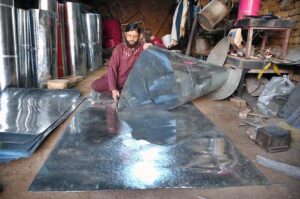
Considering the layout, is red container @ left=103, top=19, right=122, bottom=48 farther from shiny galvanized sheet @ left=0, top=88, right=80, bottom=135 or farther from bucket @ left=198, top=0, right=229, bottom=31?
shiny galvanized sheet @ left=0, top=88, right=80, bottom=135

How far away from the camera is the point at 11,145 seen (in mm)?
1697

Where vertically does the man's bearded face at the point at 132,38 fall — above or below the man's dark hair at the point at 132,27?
below

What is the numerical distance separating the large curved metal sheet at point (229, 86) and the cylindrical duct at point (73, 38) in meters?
2.34

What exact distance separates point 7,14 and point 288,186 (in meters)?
3.08

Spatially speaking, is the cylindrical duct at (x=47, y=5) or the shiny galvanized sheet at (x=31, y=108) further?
the cylindrical duct at (x=47, y=5)

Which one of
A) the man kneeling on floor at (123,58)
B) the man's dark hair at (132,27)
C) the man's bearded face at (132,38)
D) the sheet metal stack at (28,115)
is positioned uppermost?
the man's dark hair at (132,27)

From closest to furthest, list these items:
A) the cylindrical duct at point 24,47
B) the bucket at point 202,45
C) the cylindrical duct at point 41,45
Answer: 1. the cylindrical duct at point 24,47
2. the cylindrical duct at point 41,45
3. the bucket at point 202,45

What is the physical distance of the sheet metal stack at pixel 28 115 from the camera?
1.70 meters

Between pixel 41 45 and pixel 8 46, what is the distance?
18.9 inches

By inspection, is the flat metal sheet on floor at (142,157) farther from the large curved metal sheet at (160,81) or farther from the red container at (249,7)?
the red container at (249,7)

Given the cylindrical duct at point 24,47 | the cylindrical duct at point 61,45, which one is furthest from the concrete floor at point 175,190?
the cylindrical duct at point 61,45

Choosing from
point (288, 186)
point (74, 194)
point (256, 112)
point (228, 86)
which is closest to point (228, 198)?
point (288, 186)

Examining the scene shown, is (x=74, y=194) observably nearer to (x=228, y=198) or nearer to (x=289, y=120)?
(x=228, y=198)

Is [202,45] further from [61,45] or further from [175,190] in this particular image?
[175,190]
